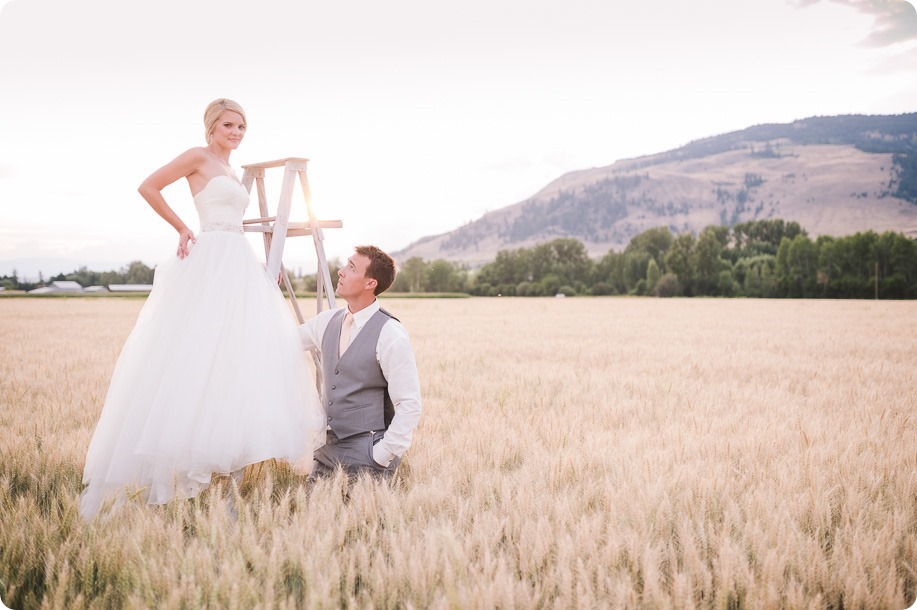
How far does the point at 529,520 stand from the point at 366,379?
161 cm

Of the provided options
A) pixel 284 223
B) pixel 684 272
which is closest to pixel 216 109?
pixel 284 223

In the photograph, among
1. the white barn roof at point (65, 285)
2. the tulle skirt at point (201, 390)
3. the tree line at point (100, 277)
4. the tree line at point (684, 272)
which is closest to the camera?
the tulle skirt at point (201, 390)

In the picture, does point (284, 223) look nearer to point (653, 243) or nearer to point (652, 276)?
point (652, 276)

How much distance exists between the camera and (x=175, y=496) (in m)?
3.61

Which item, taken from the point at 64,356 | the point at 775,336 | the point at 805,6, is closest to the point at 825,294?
the point at 775,336

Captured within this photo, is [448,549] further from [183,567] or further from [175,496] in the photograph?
[175,496]

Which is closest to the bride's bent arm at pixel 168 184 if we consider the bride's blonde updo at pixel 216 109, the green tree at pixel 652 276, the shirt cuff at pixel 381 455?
the bride's blonde updo at pixel 216 109

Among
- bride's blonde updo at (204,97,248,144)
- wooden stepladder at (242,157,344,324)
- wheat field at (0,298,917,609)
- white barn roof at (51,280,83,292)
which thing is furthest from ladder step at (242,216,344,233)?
white barn roof at (51,280,83,292)

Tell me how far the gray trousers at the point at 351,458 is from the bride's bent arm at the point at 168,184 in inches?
74.0

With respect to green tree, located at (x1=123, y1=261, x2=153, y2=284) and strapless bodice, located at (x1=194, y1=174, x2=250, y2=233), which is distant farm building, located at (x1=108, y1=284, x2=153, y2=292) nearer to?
green tree, located at (x1=123, y1=261, x2=153, y2=284)

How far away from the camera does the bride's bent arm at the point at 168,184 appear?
159 inches

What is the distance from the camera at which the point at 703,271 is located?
94938 millimetres

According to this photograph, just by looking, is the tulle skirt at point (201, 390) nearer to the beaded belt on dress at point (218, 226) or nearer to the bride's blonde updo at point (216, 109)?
the beaded belt on dress at point (218, 226)

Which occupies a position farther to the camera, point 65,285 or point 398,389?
point 65,285
